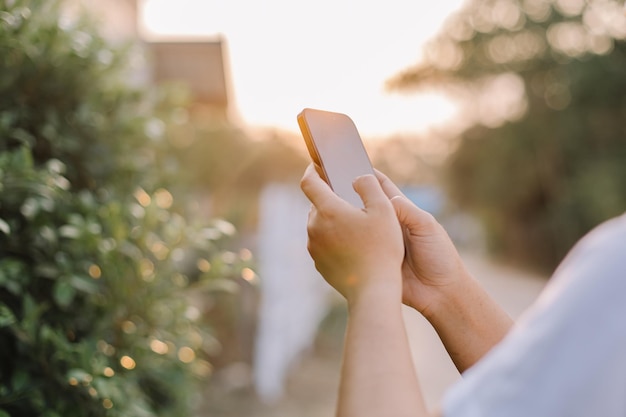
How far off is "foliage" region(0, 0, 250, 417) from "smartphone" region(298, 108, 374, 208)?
2.65 feet

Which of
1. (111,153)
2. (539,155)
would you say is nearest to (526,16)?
(539,155)

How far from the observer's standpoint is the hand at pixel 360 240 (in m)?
1.10

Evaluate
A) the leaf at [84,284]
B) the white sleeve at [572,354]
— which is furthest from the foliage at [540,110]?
the white sleeve at [572,354]

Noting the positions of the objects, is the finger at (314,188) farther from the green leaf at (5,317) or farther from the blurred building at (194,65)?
the blurred building at (194,65)

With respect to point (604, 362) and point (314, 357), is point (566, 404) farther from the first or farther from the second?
point (314, 357)

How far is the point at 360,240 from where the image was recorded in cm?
114

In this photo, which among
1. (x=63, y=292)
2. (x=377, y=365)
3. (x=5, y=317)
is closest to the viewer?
(x=377, y=365)

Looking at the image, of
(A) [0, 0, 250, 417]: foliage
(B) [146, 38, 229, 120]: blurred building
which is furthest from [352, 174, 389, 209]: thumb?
(B) [146, 38, 229, 120]: blurred building

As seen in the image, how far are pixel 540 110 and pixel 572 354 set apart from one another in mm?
18641

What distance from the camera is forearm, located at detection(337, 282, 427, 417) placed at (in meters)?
0.91

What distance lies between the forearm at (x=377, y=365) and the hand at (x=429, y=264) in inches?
13.8

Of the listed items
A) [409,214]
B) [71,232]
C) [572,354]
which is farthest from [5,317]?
[572,354]

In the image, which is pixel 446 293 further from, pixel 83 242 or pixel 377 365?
pixel 83 242

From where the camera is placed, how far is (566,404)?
727 mm
